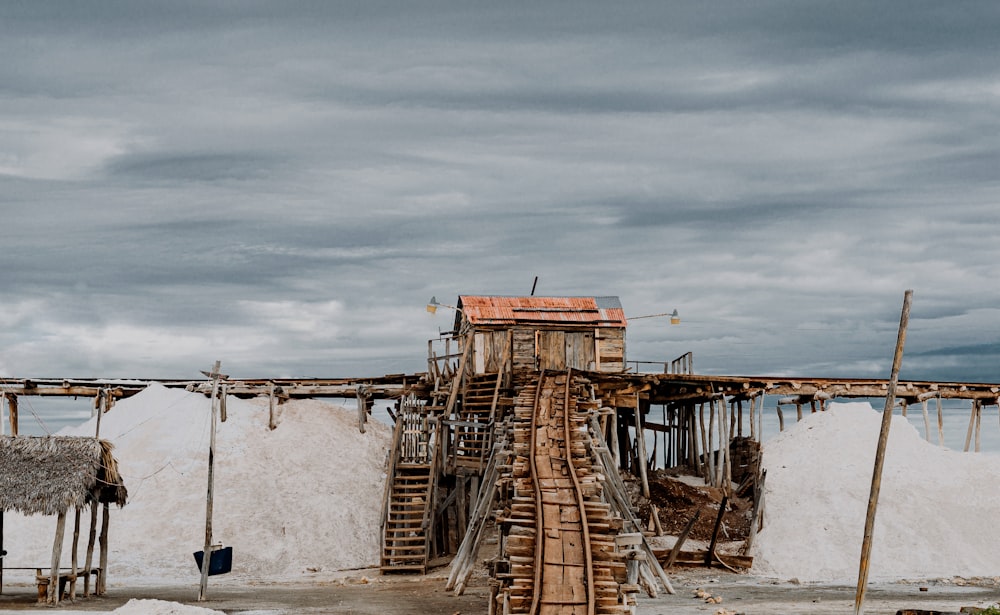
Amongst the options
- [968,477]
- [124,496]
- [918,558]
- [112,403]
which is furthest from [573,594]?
[112,403]

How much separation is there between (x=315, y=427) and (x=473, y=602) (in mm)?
19854

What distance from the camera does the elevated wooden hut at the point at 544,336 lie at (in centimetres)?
4347

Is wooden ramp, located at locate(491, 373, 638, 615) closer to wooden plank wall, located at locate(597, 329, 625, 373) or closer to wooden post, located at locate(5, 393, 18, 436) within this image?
wooden plank wall, located at locate(597, 329, 625, 373)

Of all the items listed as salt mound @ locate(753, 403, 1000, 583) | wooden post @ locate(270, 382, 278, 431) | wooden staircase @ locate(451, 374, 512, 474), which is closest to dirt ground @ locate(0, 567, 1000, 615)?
salt mound @ locate(753, 403, 1000, 583)

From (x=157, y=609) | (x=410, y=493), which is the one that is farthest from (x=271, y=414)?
(x=157, y=609)

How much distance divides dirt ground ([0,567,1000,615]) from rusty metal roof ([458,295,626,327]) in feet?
45.6

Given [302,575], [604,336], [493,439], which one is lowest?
[302,575]

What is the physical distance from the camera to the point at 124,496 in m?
28.2

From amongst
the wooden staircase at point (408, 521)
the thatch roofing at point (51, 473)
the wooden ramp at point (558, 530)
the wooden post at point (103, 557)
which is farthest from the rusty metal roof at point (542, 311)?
the thatch roofing at point (51, 473)

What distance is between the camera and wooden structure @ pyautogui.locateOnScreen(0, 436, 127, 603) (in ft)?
86.4

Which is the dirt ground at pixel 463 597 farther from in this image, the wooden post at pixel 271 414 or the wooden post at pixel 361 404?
the wooden post at pixel 361 404

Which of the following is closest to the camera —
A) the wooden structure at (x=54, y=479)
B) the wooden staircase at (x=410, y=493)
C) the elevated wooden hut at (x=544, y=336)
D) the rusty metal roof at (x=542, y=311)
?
the wooden structure at (x=54, y=479)

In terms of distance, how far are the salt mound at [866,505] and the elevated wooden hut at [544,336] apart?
292 inches

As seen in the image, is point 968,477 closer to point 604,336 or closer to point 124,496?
point 604,336
